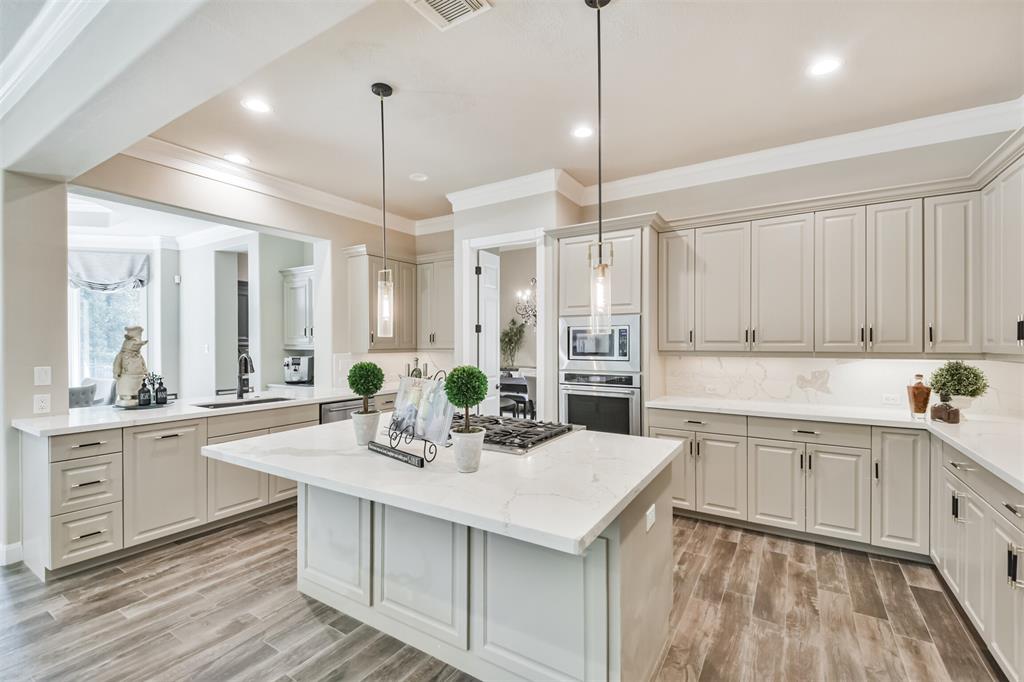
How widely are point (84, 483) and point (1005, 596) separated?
4.50m

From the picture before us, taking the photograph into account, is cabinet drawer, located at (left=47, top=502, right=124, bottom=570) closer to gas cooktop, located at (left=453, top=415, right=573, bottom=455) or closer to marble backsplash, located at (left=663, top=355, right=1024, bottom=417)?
gas cooktop, located at (left=453, top=415, right=573, bottom=455)

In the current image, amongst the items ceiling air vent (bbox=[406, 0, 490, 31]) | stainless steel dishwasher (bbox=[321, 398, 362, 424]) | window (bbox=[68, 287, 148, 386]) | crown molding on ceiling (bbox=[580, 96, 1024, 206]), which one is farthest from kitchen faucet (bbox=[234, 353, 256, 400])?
window (bbox=[68, 287, 148, 386])

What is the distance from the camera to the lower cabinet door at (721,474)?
3359mm

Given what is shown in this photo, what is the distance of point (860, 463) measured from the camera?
118 inches

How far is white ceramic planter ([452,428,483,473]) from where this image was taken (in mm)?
1793

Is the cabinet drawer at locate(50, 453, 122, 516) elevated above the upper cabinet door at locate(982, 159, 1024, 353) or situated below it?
below

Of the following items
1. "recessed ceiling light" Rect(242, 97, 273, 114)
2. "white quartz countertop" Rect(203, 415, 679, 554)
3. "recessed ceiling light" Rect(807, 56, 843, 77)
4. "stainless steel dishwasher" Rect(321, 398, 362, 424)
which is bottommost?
"stainless steel dishwasher" Rect(321, 398, 362, 424)

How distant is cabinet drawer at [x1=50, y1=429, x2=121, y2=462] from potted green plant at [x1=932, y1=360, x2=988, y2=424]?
4.95m

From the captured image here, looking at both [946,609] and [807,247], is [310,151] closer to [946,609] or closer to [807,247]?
[807,247]

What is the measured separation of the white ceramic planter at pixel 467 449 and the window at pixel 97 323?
22.0 feet

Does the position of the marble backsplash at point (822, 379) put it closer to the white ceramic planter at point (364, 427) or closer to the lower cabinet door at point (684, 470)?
the lower cabinet door at point (684, 470)

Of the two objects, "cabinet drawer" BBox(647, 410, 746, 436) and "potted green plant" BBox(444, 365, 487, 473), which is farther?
"cabinet drawer" BBox(647, 410, 746, 436)

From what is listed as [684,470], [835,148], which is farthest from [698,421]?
[835,148]

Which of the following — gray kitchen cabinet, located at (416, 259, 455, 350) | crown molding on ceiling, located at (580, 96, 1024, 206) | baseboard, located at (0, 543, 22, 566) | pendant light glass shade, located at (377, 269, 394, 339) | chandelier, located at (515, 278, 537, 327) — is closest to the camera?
pendant light glass shade, located at (377, 269, 394, 339)
